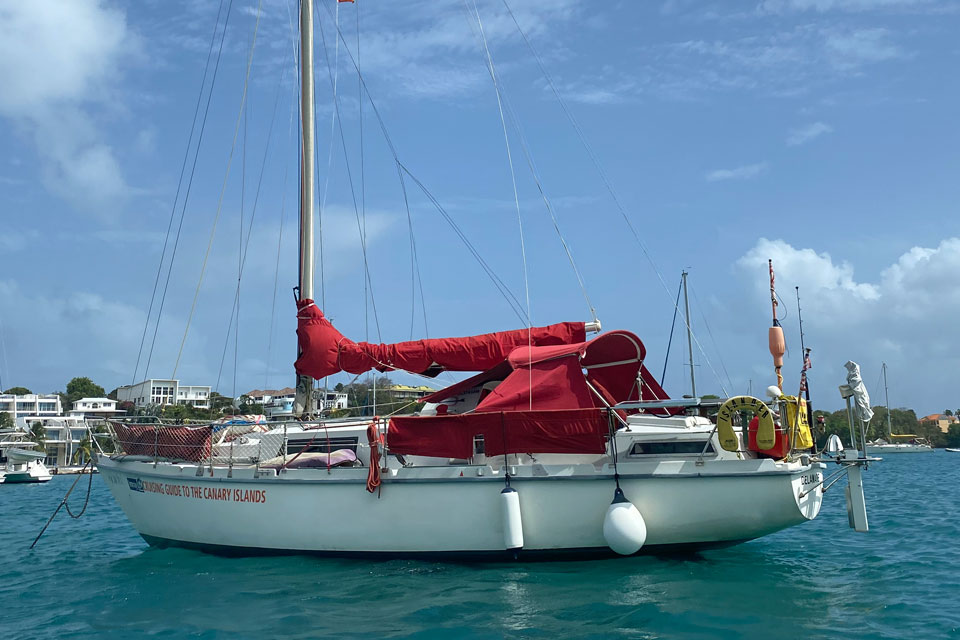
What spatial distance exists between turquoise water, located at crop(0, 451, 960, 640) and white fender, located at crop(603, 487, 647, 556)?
444 mm

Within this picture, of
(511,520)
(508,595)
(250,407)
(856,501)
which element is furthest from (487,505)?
(250,407)

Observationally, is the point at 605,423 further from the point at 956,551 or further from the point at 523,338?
the point at 956,551

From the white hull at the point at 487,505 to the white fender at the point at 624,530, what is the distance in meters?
0.38

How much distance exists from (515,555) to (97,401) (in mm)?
102197

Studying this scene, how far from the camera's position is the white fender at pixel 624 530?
10.8m

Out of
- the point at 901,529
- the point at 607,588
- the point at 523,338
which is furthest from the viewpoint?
the point at 901,529

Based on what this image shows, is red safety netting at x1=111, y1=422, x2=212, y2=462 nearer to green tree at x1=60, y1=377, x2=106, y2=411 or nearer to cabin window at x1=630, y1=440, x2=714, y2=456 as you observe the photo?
cabin window at x1=630, y1=440, x2=714, y2=456

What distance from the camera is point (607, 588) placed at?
10281 mm

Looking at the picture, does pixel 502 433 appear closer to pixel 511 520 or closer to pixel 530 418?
pixel 530 418

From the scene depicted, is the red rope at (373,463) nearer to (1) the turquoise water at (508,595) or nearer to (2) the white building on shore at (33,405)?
(1) the turquoise water at (508,595)

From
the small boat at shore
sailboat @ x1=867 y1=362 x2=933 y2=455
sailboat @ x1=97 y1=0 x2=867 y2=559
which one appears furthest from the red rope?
sailboat @ x1=867 y1=362 x2=933 y2=455

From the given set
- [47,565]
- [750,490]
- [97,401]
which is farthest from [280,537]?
[97,401]

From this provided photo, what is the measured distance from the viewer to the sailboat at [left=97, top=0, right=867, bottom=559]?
36.7 feet

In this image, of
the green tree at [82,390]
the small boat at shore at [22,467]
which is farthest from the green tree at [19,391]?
the small boat at shore at [22,467]
